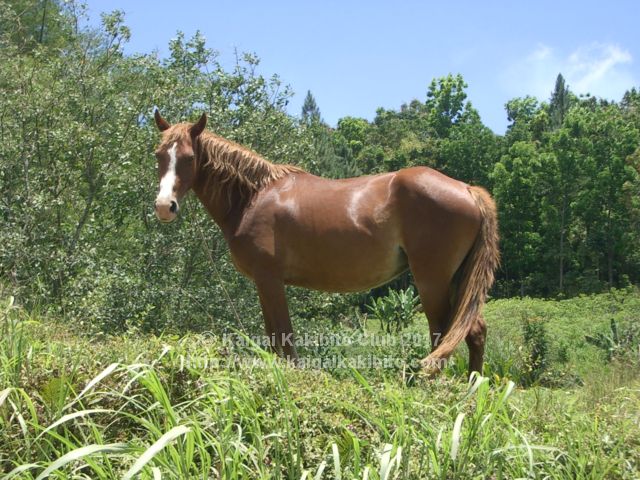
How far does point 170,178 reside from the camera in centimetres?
455

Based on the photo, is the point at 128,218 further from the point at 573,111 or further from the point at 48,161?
the point at 573,111

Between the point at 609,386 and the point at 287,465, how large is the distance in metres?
3.15

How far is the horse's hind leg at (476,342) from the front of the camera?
4488mm

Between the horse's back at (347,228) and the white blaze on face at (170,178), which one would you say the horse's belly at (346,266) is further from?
the white blaze on face at (170,178)

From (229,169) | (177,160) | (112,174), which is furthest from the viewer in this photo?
(112,174)

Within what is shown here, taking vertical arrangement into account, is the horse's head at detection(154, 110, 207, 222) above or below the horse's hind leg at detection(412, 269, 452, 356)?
above

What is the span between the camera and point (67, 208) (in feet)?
28.7

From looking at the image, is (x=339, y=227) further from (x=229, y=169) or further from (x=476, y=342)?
(x=476, y=342)

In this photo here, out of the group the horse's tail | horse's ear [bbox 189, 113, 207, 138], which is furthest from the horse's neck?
the horse's tail

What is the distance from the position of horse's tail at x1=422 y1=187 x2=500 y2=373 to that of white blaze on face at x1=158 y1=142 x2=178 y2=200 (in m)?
2.25

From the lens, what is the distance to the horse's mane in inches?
195

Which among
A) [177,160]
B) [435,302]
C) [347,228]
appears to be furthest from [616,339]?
[177,160]

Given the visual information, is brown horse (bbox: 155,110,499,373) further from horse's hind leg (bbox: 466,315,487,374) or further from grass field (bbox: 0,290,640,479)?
grass field (bbox: 0,290,640,479)

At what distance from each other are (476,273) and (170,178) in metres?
2.43
